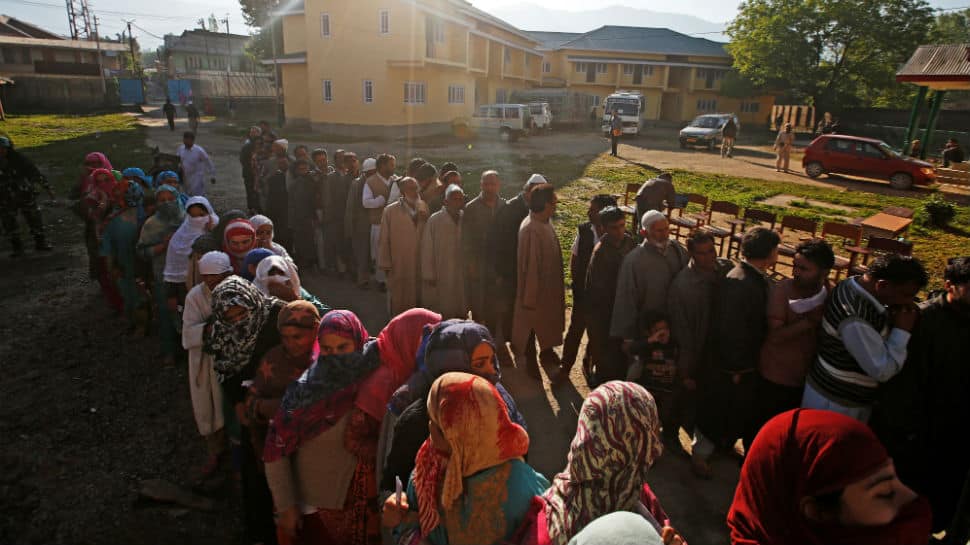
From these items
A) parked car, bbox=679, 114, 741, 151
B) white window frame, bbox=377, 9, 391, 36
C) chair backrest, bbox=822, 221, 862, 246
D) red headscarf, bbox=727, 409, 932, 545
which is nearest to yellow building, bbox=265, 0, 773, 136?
white window frame, bbox=377, 9, 391, 36

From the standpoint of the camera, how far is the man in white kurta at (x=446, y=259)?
529cm

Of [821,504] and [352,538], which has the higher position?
[821,504]

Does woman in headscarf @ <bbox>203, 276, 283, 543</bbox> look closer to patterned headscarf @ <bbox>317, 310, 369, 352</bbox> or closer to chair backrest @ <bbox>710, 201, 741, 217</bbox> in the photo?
patterned headscarf @ <bbox>317, 310, 369, 352</bbox>

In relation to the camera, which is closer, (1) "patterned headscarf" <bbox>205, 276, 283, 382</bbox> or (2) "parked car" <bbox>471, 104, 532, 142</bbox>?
(1) "patterned headscarf" <bbox>205, 276, 283, 382</bbox>

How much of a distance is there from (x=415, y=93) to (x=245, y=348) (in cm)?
2567

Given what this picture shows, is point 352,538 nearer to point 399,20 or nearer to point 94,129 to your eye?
point 399,20

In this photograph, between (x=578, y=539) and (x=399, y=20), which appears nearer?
(x=578, y=539)

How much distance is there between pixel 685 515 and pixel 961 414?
162 cm

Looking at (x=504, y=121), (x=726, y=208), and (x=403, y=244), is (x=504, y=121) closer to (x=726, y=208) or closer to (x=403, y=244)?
(x=726, y=208)

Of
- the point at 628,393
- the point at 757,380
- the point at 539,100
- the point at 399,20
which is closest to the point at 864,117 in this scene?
the point at 539,100

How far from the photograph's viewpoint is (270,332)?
2932mm

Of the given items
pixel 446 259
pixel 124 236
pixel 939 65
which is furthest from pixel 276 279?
pixel 939 65

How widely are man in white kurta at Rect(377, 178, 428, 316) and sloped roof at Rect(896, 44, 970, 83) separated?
60.5ft

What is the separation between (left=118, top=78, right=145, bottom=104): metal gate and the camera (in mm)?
42438
